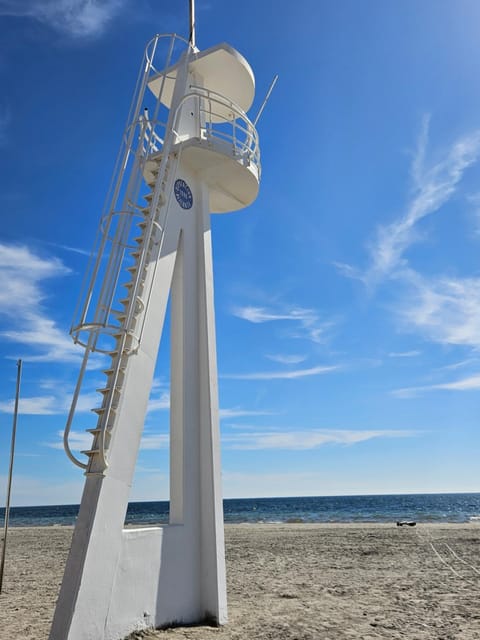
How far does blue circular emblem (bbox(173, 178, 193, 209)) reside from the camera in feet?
29.0

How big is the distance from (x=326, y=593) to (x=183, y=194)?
7.33 metres

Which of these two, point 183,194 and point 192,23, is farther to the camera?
point 192,23

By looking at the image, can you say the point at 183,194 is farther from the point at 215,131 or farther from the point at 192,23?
the point at 192,23

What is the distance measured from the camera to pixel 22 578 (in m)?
12.5

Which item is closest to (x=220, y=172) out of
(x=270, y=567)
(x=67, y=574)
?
(x=67, y=574)

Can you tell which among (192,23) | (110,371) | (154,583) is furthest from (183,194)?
(154,583)

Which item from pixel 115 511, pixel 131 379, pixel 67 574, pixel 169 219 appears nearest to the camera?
pixel 67 574

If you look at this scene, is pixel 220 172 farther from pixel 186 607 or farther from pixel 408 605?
pixel 408 605

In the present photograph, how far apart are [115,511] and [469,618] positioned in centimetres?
527

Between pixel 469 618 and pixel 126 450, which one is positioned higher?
pixel 126 450

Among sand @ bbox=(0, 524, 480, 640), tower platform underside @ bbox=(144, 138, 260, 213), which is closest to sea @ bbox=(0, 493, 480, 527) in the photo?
sand @ bbox=(0, 524, 480, 640)

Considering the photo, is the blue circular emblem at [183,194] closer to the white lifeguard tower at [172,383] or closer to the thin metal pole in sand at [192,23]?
the white lifeguard tower at [172,383]

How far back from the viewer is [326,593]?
Result: 968 cm

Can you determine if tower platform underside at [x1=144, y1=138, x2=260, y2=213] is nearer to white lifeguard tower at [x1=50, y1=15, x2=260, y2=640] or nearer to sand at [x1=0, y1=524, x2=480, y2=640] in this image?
white lifeguard tower at [x1=50, y1=15, x2=260, y2=640]
